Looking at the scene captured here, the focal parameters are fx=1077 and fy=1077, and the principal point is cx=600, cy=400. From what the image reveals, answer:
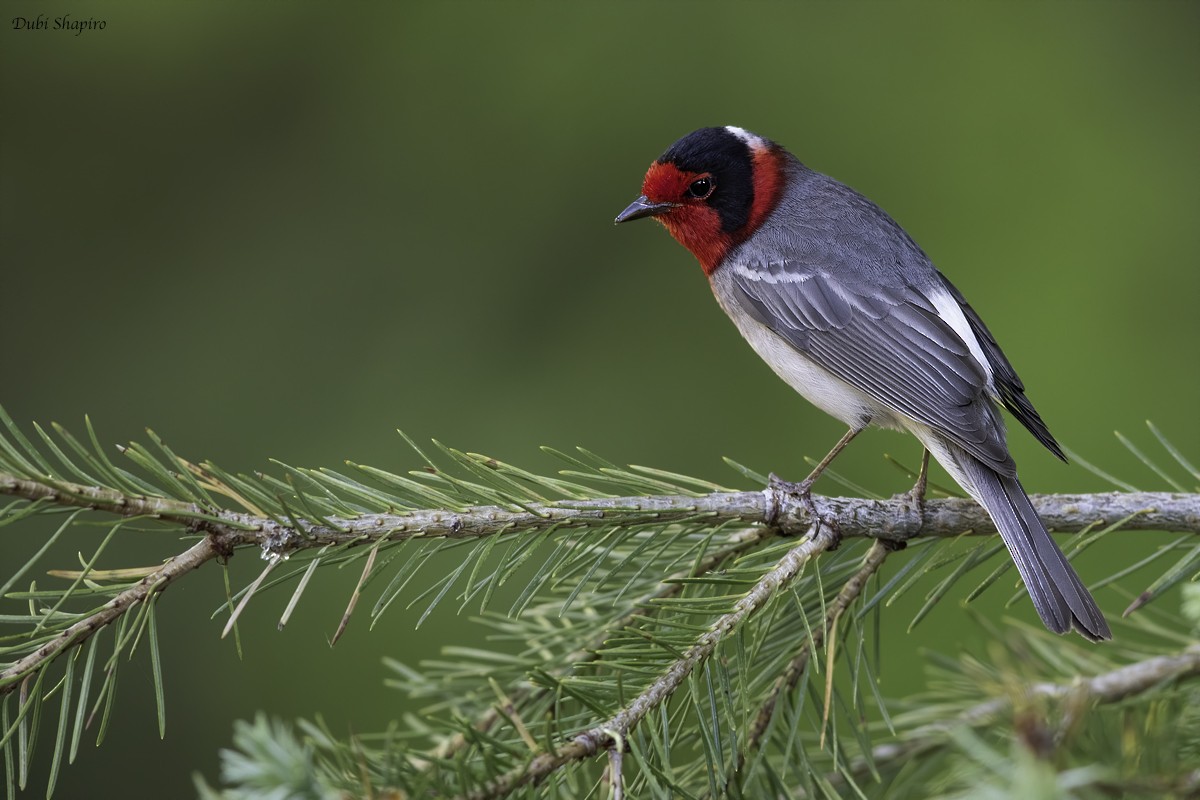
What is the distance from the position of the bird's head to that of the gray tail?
162 centimetres

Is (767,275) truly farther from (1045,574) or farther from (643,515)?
(643,515)

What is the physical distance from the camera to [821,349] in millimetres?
3229

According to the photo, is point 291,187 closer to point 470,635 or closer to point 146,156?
point 146,156

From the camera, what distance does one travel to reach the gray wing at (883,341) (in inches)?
113

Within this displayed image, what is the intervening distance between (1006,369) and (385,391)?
7.24ft

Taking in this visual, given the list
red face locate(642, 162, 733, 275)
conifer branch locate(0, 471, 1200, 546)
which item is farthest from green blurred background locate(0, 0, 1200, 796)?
conifer branch locate(0, 471, 1200, 546)

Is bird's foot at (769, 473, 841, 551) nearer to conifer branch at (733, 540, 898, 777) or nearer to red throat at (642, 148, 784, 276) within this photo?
conifer branch at (733, 540, 898, 777)

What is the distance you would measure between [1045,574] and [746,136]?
197cm

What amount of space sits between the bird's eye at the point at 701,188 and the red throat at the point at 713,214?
0.07 ft

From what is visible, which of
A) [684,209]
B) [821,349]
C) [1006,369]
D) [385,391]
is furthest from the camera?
[385,391]

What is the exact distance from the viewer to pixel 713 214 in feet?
11.9

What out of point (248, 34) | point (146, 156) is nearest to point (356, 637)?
point (146, 156)

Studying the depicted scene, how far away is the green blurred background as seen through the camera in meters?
3.98

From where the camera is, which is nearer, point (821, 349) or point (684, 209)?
point (821, 349)
